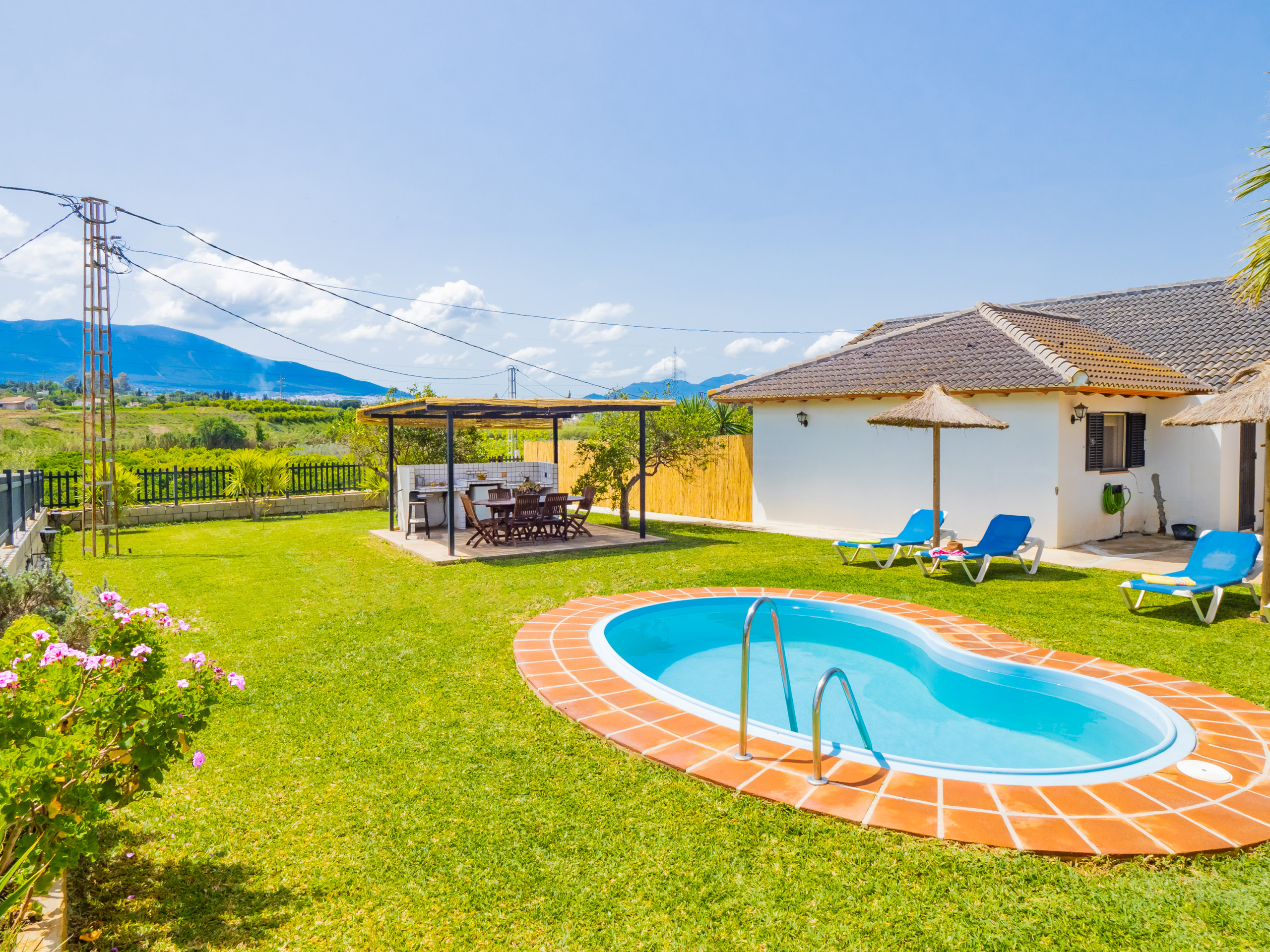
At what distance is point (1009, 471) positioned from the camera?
13633 millimetres

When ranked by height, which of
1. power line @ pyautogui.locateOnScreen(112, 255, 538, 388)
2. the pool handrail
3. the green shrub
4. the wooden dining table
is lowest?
the pool handrail

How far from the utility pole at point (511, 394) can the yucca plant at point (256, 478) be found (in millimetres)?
7090

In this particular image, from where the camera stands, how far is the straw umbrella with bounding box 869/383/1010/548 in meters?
11.2

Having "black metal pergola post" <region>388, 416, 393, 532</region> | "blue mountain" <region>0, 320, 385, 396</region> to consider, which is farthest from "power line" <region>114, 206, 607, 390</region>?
"blue mountain" <region>0, 320, 385, 396</region>

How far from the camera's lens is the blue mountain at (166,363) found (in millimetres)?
118250

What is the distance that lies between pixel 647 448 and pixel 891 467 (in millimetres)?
5346

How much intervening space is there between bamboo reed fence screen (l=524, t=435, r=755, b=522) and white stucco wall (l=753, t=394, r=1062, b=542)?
1.11 ft

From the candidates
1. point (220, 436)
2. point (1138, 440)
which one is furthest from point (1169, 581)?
point (220, 436)

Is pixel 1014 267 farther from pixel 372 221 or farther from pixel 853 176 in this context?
pixel 372 221

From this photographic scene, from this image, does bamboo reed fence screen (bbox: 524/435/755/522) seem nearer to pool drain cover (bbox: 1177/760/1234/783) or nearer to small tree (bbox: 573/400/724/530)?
small tree (bbox: 573/400/724/530)

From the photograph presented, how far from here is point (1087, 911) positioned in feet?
10.4

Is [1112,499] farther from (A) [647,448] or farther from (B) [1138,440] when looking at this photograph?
(A) [647,448]

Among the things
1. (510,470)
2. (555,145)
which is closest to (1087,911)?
(510,470)

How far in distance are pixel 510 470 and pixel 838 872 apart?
597 inches
